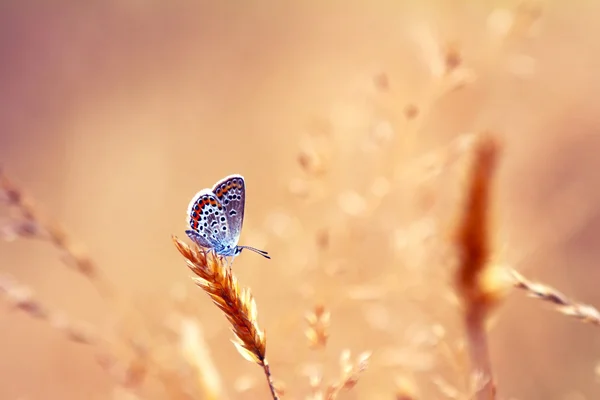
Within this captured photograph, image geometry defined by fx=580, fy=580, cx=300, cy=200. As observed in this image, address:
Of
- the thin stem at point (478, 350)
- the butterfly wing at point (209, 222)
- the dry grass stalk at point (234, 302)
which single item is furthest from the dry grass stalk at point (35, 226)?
the thin stem at point (478, 350)

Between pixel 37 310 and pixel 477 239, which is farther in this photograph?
pixel 37 310

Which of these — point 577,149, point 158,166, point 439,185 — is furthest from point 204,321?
point 577,149

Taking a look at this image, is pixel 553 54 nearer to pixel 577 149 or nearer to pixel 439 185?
pixel 577 149

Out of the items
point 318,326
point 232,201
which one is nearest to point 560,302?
point 318,326

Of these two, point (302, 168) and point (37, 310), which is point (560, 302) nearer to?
point (302, 168)

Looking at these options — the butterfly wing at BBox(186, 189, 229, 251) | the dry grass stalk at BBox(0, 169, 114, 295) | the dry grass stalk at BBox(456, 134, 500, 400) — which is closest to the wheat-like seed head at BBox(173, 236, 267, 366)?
the dry grass stalk at BBox(456, 134, 500, 400)

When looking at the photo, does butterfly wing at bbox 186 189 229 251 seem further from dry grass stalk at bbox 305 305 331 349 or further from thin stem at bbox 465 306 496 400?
thin stem at bbox 465 306 496 400

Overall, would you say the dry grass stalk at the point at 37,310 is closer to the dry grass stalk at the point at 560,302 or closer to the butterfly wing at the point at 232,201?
the butterfly wing at the point at 232,201
